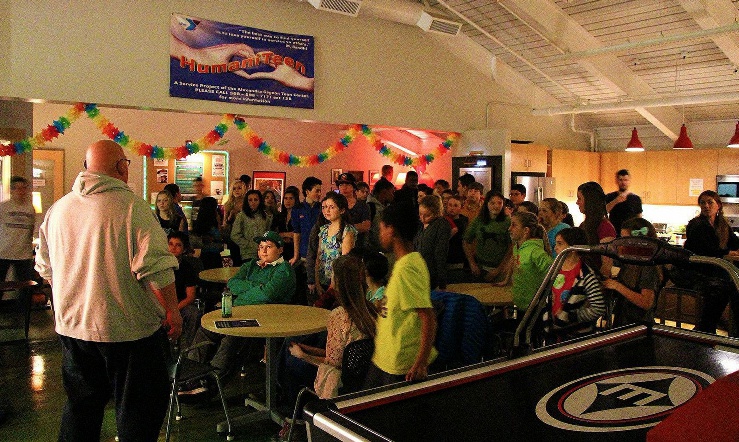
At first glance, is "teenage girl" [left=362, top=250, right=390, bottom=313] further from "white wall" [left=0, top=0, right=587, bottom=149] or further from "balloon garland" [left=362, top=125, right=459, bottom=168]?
"balloon garland" [left=362, top=125, right=459, bottom=168]

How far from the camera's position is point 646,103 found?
968cm

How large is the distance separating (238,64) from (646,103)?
5.74 m

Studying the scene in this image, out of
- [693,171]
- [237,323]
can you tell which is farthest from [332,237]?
[693,171]

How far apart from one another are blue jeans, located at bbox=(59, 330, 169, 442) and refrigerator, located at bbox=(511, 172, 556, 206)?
27.2ft

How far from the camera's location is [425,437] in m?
1.90

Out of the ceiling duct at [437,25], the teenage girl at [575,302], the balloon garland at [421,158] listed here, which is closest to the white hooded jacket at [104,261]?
the teenage girl at [575,302]

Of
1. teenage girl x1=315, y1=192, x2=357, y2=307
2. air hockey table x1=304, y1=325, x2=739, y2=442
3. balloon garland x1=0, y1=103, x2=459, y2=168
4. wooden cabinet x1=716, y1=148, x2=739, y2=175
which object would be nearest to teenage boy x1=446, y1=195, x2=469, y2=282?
teenage girl x1=315, y1=192, x2=357, y2=307

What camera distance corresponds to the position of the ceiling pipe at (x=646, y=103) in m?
8.94

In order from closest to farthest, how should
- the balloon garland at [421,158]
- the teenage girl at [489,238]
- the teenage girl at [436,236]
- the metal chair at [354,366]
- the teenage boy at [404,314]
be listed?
1. the teenage boy at [404,314]
2. the metal chair at [354,366]
3. the teenage girl at [436,236]
4. the teenage girl at [489,238]
5. the balloon garland at [421,158]

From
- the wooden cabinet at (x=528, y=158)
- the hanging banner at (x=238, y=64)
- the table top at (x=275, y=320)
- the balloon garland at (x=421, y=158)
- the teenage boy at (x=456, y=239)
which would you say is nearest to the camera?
the table top at (x=275, y=320)

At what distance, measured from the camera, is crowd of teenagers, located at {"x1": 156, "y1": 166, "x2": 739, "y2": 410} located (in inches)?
121

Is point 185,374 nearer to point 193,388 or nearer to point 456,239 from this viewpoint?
point 193,388

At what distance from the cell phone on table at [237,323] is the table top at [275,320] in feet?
0.12

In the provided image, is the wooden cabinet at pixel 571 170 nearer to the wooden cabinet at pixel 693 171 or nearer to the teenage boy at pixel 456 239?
the wooden cabinet at pixel 693 171
